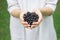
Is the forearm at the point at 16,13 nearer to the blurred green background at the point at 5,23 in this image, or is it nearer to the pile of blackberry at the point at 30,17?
the pile of blackberry at the point at 30,17

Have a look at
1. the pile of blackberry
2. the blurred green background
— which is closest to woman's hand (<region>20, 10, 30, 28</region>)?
the pile of blackberry

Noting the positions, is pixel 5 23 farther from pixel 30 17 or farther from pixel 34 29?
pixel 30 17

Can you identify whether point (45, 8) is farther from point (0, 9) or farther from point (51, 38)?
point (0, 9)

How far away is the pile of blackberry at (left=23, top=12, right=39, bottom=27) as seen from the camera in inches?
65.2

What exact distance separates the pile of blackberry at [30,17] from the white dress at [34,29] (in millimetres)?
147

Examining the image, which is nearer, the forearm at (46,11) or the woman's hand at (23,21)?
the woman's hand at (23,21)

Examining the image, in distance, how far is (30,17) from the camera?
5.56 feet

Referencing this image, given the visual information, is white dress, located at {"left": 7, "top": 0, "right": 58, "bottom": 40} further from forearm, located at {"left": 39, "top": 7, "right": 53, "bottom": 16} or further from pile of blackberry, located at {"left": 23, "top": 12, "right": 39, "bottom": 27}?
pile of blackberry, located at {"left": 23, "top": 12, "right": 39, "bottom": 27}

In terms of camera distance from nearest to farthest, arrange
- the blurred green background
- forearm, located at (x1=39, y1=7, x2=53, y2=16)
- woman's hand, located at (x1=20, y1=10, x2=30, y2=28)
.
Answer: woman's hand, located at (x1=20, y1=10, x2=30, y2=28)
forearm, located at (x1=39, y1=7, x2=53, y2=16)
the blurred green background

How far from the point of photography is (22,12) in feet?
5.62

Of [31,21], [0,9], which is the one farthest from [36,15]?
[0,9]

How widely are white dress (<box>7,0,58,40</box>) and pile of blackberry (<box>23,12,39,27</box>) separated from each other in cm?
15

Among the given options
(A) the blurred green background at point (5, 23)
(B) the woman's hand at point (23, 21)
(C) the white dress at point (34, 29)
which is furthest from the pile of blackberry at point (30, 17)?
(A) the blurred green background at point (5, 23)

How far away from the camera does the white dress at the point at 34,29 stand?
183cm
